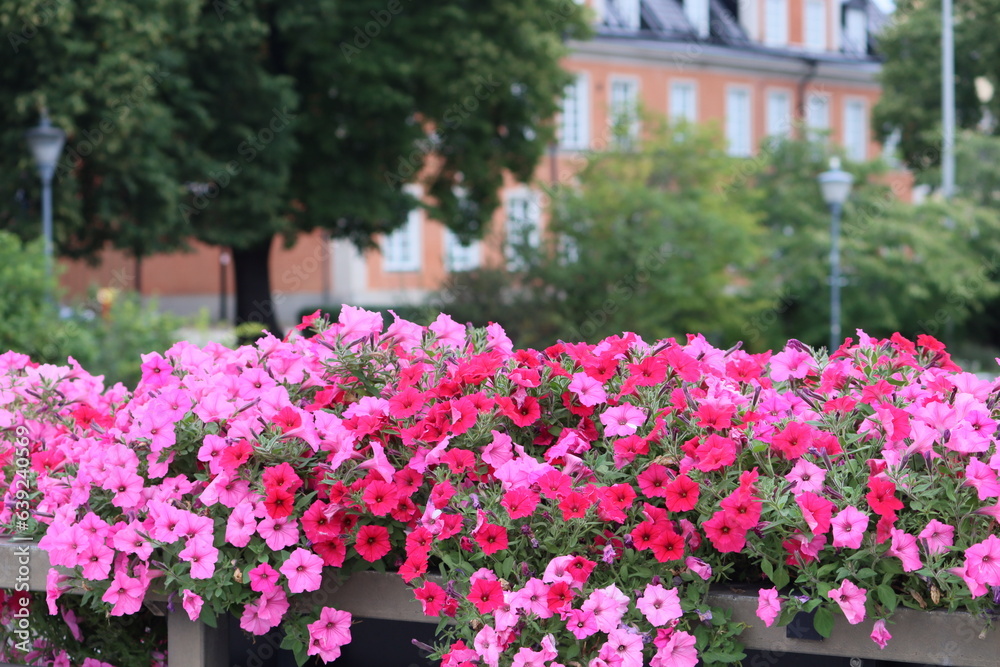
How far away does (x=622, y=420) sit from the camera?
260cm

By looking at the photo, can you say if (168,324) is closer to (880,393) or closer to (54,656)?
(54,656)

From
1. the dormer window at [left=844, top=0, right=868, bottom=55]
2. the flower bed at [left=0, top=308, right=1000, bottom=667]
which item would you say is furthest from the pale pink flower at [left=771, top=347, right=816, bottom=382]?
the dormer window at [left=844, top=0, right=868, bottom=55]

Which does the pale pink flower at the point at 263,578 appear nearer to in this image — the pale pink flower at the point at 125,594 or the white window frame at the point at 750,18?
the pale pink flower at the point at 125,594

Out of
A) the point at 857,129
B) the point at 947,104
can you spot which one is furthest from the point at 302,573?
the point at 857,129

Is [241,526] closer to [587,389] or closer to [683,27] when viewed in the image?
[587,389]

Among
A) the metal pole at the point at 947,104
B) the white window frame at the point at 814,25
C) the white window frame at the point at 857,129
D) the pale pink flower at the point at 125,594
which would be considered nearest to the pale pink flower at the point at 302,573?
the pale pink flower at the point at 125,594

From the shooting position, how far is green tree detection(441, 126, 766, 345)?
19.7 m

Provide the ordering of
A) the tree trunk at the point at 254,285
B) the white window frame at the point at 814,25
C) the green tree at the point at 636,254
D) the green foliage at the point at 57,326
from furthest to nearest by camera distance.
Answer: the white window frame at the point at 814,25, the tree trunk at the point at 254,285, the green tree at the point at 636,254, the green foliage at the point at 57,326

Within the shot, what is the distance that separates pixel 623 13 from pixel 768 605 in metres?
36.1

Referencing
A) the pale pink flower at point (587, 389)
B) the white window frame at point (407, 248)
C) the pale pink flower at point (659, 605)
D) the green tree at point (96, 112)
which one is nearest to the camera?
the pale pink flower at point (659, 605)

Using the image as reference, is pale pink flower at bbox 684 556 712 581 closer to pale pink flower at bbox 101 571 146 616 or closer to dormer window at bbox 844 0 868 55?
pale pink flower at bbox 101 571 146 616

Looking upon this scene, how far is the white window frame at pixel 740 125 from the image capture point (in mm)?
38812

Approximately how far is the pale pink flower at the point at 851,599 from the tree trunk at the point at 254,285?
18.6 meters

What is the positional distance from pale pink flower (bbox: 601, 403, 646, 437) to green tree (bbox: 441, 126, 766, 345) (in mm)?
16320
